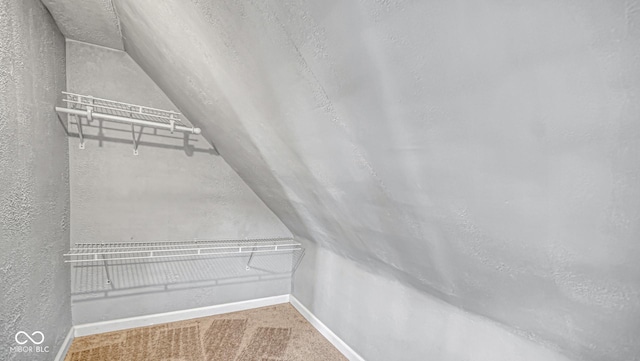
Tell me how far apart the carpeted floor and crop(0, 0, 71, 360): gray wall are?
0.28m

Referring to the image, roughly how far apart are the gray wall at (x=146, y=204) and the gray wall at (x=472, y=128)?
1.01m

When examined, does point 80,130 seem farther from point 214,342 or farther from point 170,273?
point 214,342

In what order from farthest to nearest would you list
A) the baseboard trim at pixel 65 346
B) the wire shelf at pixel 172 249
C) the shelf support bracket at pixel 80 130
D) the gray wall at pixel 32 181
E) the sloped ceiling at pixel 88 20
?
the wire shelf at pixel 172 249
the shelf support bracket at pixel 80 130
the baseboard trim at pixel 65 346
the sloped ceiling at pixel 88 20
the gray wall at pixel 32 181

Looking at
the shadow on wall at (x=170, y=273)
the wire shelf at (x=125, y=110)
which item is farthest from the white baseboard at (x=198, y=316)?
the wire shelf at (x=125, y=110)

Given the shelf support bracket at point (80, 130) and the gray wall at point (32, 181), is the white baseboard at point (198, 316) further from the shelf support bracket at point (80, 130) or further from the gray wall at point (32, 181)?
the shelf support bracket at point (80, 130)

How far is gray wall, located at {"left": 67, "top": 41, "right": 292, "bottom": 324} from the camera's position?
6.50ft

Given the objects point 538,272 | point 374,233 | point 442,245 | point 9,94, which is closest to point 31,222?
point 9,94

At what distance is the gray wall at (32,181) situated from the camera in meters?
1.13

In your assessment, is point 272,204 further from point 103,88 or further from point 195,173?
point 103,88

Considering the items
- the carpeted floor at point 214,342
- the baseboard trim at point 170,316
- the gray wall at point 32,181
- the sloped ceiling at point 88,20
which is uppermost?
the sloped ceiling at point 88,20

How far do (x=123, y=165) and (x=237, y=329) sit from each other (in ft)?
5.27

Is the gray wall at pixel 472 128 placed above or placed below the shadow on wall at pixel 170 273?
above

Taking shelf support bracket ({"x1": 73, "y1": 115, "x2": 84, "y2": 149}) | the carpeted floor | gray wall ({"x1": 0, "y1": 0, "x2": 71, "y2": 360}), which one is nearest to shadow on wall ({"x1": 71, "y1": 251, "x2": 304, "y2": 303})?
gray wall ({"x1": 0, "y1": 0, "x2": 71, "y2": 360})

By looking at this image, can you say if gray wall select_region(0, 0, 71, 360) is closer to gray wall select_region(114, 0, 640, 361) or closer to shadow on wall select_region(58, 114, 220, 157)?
shadow on wall select_region(58, 114, 220, 157)
